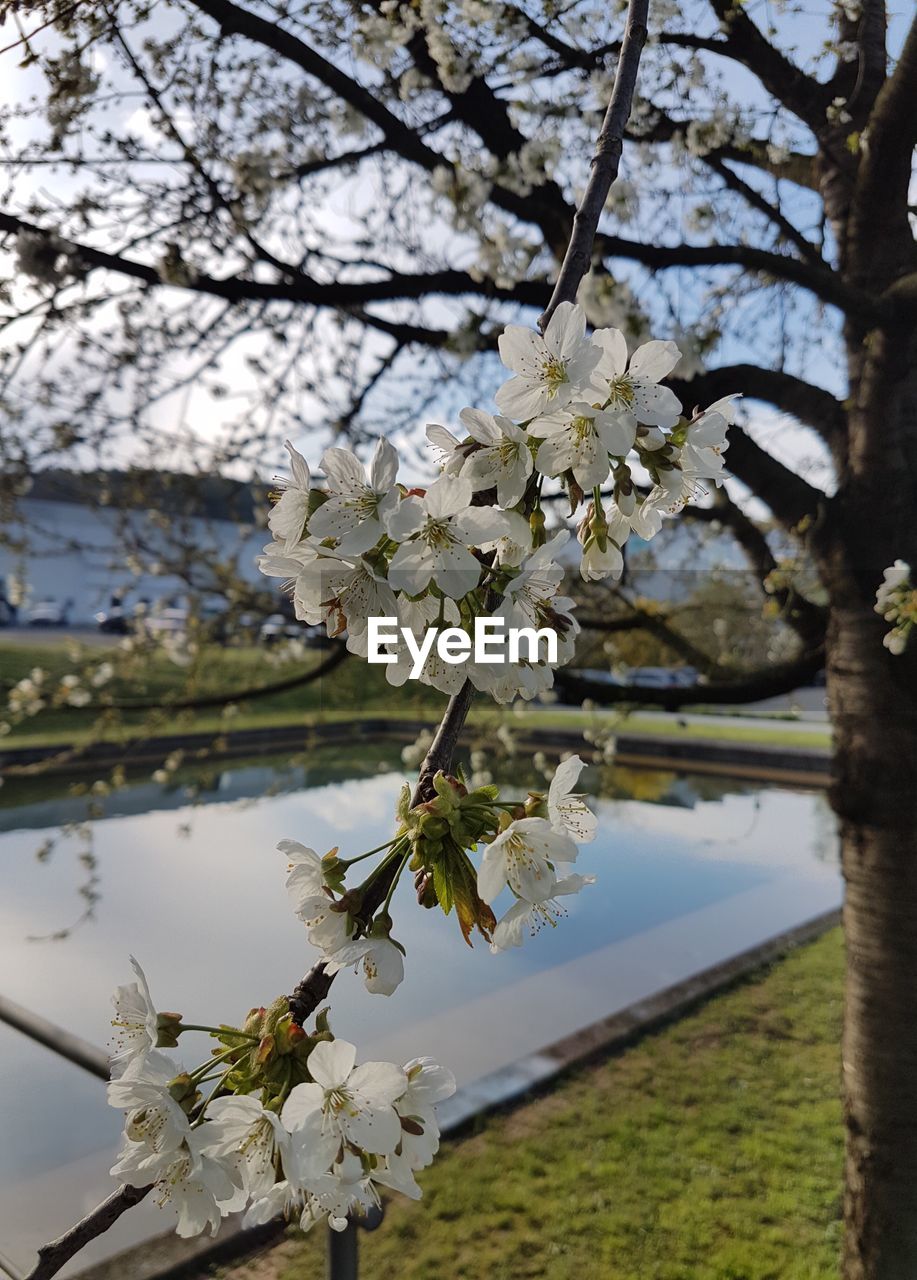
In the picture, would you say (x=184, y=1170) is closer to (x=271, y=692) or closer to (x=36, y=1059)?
(x=271, y=692)

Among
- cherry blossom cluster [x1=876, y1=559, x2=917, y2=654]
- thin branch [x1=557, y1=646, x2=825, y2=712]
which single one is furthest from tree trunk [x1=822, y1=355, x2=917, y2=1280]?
thin branch [x1=557, y1=646, x2=825, y2=712]

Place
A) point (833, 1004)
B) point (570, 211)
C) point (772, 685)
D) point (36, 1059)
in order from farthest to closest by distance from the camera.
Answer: point (833, 1004)
point (36, 1059)
point (772, 685)
point (570, 211)

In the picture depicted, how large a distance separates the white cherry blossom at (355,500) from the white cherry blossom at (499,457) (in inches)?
1.2

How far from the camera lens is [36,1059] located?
2301 mm

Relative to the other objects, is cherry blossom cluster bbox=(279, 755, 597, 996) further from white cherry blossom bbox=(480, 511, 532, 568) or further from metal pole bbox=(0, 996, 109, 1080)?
metal pole bbox=(0, 996, 109, 1080)

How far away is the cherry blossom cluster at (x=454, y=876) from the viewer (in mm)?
326

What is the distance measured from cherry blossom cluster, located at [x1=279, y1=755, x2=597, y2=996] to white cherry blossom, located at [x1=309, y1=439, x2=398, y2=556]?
0.30ft

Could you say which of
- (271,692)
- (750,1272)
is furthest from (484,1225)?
(271,692)

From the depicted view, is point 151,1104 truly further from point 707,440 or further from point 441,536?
point 707,440

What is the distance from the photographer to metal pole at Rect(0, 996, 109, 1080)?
0.99 m

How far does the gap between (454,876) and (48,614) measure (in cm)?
383

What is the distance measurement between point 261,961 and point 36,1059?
87cm

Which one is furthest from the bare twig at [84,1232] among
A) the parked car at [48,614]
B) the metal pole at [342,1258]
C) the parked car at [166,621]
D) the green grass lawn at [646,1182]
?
the parked car at [48,614]

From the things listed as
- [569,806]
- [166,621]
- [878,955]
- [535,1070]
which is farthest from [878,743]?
[166,621]
